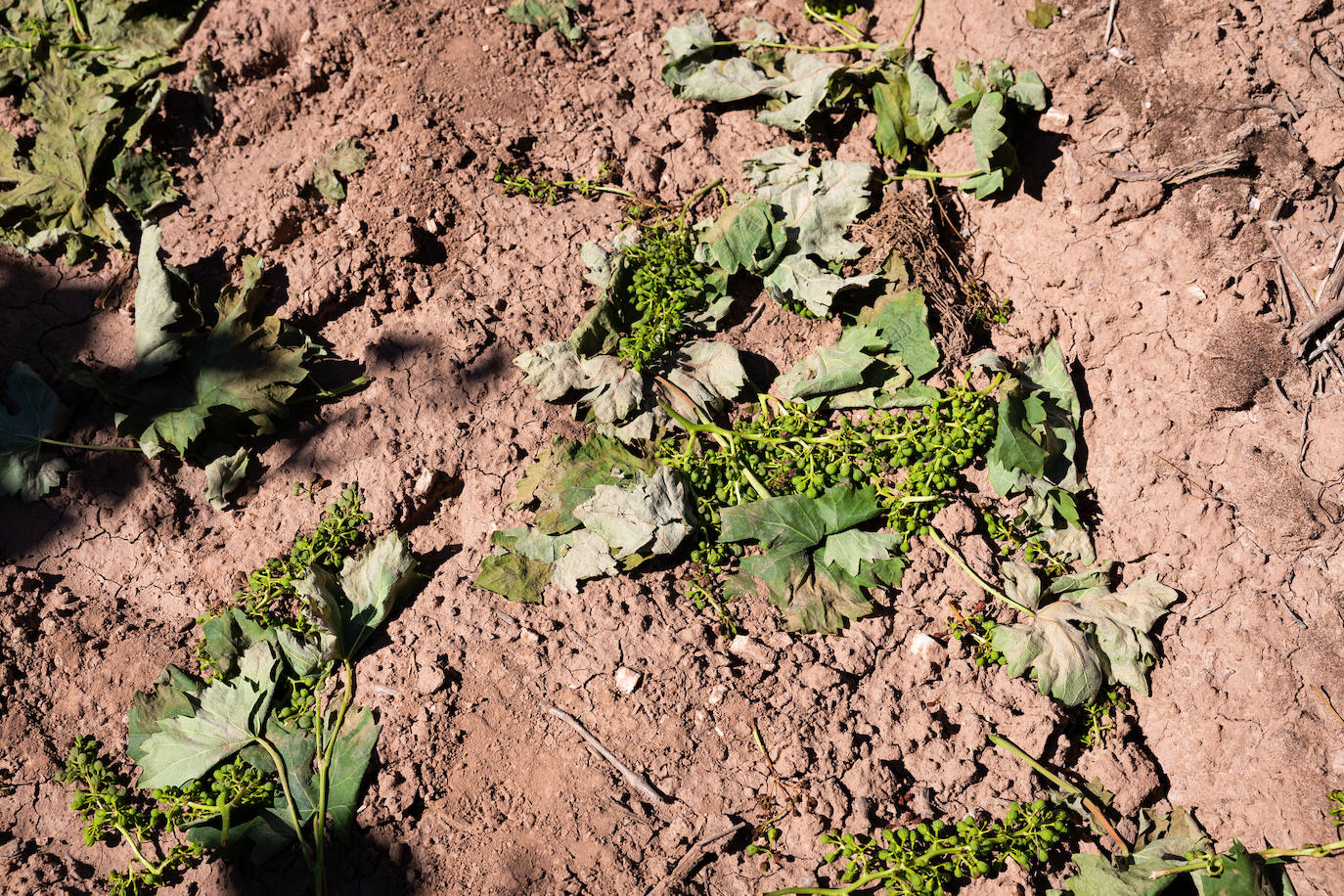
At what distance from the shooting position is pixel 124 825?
2.45m

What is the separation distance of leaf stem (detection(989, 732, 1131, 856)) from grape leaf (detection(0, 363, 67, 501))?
324 cm

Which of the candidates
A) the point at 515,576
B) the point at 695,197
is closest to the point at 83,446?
the point at 515,576

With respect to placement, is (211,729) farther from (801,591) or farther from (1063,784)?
(1063,784)

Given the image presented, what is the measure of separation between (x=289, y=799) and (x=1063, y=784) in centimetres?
225

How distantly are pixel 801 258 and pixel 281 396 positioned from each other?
1.89m

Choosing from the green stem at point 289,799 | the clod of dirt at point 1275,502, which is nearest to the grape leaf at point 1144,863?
the clod of dirt at point 1275,502

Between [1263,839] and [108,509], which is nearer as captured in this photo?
[1263,839]

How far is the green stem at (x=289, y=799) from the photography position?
2.36 m

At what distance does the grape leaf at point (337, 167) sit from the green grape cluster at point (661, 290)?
1.15 m

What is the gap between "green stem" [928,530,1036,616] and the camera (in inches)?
104

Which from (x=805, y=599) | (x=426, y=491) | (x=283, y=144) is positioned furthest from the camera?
(x=283, y=144)

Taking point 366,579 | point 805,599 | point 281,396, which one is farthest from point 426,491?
point 805,599

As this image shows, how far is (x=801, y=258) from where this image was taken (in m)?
3.03

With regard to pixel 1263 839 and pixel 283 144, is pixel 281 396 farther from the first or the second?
pixel 1263 839
